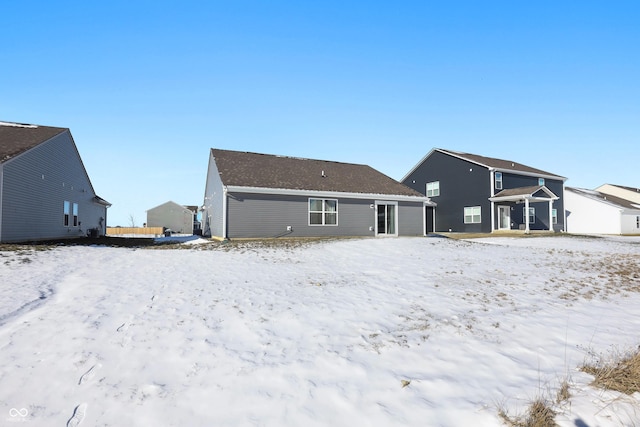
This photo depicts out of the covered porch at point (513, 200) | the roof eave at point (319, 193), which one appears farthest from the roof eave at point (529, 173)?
the roof eave at point (319, 193)

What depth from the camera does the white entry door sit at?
92.9 feet

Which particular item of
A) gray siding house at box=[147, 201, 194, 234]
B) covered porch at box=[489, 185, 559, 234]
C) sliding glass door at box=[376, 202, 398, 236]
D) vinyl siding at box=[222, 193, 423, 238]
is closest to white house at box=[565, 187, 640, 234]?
covered porch at box=[489, 185, 559, 234]

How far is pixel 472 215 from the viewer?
29453 mm

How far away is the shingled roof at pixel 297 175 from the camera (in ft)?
63.4

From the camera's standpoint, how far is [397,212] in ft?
74.2

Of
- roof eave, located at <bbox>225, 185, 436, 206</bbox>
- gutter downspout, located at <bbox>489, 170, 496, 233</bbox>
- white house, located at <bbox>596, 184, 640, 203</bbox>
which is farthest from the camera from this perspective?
white house, located at <bbox>596, 184, 640, 203</bbox>

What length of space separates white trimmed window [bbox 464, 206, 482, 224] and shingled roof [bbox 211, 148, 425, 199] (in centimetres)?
898

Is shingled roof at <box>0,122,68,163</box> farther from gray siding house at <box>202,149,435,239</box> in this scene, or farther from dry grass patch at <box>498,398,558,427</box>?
dry grass patch at <box>498,398,558,427</box>

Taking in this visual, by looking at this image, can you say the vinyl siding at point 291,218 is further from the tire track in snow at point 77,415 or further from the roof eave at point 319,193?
the tire track in snow at point 77,415

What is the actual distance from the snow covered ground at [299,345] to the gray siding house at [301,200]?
31.3 feet

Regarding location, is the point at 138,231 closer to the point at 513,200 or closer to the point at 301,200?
the point at 301,200

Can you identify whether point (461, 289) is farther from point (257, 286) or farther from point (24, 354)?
point (24, 354)

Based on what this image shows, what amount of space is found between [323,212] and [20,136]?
16.7 meters

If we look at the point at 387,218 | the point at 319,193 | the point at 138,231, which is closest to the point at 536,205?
the point at 387,218
